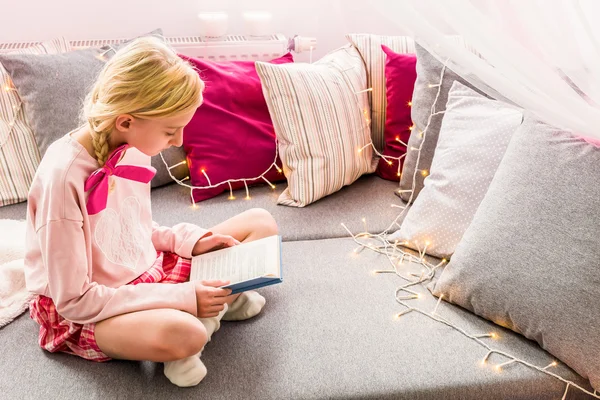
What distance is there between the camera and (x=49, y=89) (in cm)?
175

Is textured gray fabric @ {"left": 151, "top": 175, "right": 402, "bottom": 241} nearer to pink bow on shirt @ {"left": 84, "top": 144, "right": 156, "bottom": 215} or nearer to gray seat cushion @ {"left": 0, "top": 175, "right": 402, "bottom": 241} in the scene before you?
gray seat cushion @ {"left": 0, "top": 175, "right": 402, "bottom": 241}

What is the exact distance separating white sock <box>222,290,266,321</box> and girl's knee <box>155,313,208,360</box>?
0.22 metres

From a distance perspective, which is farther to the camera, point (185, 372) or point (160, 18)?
point (160, 18)

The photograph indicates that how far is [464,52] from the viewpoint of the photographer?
4.16 feet

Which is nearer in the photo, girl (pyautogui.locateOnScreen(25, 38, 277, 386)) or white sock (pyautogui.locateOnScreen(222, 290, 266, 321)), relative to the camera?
girl (pyautogui.locateOnScreen(25, 38, 277, 386))

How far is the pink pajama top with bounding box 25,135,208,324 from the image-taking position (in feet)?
3.67

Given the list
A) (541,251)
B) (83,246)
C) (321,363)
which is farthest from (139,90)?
(541,251)

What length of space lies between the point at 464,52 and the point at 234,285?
73cm

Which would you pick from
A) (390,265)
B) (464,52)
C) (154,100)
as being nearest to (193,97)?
(154,100)

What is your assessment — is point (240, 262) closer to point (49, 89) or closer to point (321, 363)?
point (321, 363)

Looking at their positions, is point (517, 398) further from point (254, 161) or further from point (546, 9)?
point (254, 161)

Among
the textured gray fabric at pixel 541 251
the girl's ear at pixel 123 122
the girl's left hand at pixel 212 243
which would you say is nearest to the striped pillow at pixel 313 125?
the girl's left hand at pixel 212 243

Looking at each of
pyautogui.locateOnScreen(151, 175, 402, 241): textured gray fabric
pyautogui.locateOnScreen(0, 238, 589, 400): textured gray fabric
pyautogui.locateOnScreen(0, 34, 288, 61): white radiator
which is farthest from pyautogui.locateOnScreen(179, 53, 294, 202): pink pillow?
pyautogui.locateOnScreen(0, 238, 589, 400): textured gray fabric

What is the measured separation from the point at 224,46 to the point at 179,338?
139cm
